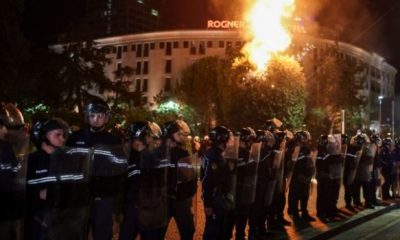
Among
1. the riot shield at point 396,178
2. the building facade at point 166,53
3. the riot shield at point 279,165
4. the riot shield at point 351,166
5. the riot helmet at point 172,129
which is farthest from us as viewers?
the building facade at point 166,53

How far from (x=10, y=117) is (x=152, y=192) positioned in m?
1.69

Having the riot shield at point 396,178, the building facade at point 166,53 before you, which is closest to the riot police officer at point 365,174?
the riot shield at point 396,178

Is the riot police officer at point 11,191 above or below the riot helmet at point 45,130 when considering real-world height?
below

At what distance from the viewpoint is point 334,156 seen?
38.8 feet

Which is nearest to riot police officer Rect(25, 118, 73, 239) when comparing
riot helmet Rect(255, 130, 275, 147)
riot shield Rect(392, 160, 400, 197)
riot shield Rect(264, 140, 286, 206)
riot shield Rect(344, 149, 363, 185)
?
riot helmet Rect(255, 130, 275, 147)

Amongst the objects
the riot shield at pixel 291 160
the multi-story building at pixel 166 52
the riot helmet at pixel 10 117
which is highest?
the multi-story building at pixel 166 52

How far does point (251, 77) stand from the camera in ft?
105

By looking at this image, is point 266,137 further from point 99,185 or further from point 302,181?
point 99,185

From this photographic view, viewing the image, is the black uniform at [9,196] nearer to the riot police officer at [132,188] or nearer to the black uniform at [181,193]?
the riot police officer at [132,188]

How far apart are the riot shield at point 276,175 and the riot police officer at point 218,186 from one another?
197 cm

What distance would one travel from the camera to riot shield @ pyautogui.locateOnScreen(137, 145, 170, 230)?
20.4 feet

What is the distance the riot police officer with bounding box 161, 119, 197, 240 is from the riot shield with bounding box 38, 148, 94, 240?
1691mm

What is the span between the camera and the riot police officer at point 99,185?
6066 mm

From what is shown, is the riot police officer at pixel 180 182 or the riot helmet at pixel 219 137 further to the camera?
the riot helmet at pixel 219 137
